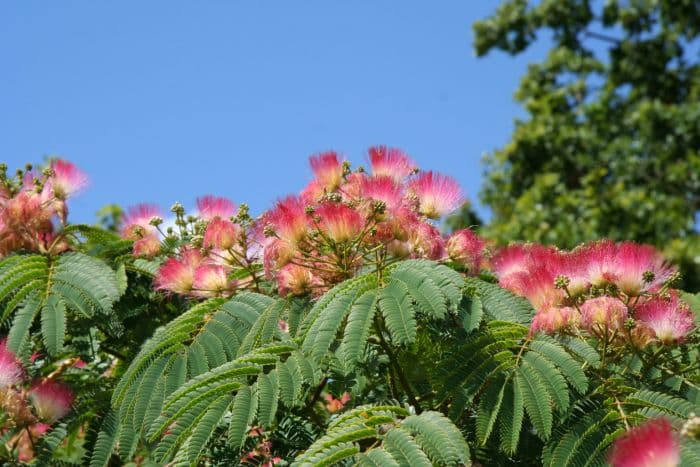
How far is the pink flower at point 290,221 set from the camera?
3.12 meters

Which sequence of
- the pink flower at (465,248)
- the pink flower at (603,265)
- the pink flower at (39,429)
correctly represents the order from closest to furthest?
the pink flower at (603,265), the pink flower at (465,248), the pink flower at (39,429)

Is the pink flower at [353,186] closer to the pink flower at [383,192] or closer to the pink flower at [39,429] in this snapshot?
the pink flower at [383,192]

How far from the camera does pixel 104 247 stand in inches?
159

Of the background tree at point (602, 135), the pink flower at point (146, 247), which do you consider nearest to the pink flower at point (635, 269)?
the pink flower at point (146, 247)

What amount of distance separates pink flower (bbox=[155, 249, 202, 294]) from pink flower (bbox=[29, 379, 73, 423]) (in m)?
0.52

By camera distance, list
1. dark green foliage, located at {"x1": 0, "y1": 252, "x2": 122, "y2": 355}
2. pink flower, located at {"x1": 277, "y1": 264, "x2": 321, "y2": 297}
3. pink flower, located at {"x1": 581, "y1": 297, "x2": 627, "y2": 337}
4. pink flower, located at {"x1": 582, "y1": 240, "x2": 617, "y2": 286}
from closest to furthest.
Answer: pink flower, located at {"x1": 581, "y1": 297, "x2": 627, "y2": 337}, pink flower, located at {"x1": 582, "y1": 240, "x2": 617, "y2": 286}, pink flower, located at {"x1": 277, "y1": 264, "x2": 321, "y2": 297}, dark green foliage, located at {"x1": 0, "y1": 252, "x2": 122, "y2": 355}

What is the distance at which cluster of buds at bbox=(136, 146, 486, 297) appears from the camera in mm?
3123

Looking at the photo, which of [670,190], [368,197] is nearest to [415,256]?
[368,197]

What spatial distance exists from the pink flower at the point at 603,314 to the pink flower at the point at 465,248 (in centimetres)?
51

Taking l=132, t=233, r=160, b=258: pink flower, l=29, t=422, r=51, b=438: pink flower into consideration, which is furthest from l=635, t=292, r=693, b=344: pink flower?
l=29, t=422, r=51, b=438: pink flower

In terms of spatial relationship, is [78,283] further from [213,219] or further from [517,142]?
[517,142]

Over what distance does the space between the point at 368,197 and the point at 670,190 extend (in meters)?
13.8

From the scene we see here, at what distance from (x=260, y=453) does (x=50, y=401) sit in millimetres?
850

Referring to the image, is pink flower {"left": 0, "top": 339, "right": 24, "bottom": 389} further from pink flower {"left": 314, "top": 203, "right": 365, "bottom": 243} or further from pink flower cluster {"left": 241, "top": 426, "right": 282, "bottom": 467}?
pink flower {"left": 314, "top": 203, "right": 365, "bottom": 243}
